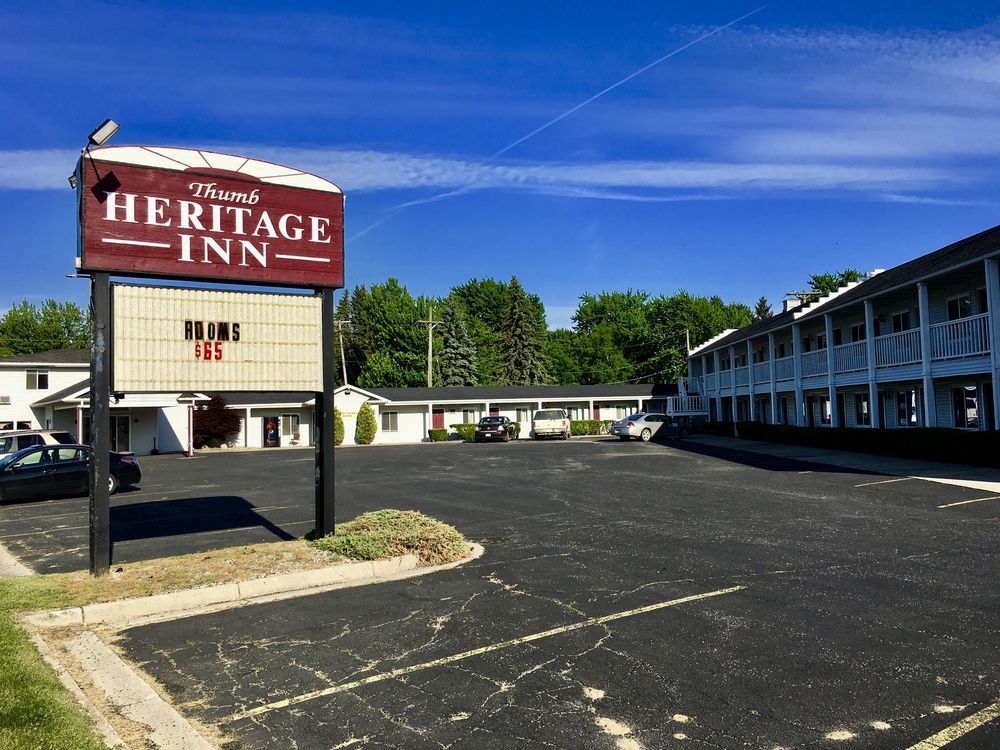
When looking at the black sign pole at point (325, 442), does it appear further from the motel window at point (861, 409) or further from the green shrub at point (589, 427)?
the green shrub at point (589, 427)

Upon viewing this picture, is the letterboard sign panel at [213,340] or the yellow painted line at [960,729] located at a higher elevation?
the letterboard sign panel at [213,340]

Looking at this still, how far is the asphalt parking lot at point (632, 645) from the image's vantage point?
4.52 meters

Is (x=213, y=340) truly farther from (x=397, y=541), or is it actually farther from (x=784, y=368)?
(x=784, y=368)

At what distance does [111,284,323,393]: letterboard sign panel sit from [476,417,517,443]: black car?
110 ft

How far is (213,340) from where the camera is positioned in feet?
31.7

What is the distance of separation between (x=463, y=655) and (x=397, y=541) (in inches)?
150

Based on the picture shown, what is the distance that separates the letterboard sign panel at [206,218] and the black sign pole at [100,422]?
49cm

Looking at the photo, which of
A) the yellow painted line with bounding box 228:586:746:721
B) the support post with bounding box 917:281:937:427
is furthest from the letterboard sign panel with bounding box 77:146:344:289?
the support post with bounding box 917:281:937:427

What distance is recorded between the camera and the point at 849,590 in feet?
24.7

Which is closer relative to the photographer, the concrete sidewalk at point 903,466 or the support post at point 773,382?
the concrete sidewalk at point 903,466

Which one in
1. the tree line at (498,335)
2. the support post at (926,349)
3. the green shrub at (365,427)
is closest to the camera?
the support post at (926,349)

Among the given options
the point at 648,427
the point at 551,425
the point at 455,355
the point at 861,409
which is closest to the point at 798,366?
the point at 861,409

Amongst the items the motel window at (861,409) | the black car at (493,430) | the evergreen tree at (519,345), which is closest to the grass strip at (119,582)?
the motel window at (861,409)

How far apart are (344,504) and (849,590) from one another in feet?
35.5
